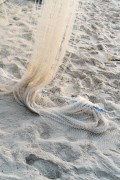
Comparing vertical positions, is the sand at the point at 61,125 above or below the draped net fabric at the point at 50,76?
below

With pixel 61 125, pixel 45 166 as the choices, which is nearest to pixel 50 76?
pixel 61 125

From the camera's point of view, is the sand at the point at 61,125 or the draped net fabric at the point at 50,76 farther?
the draped net fabric at the point at 50,76

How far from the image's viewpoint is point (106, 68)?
3.32 metres

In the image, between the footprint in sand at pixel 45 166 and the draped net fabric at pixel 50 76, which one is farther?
the draped net fabric at pixel 50 76

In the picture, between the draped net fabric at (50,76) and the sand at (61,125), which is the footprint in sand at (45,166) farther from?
the draped net fabric at (50,76)

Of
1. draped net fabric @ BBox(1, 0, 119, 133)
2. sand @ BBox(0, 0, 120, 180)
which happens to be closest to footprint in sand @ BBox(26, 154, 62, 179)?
sand @ BBox(0, 0, 120, 180)

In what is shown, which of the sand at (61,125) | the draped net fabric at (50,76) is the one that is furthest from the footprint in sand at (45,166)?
the draped net fabric at (50,76)

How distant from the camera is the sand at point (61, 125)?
6.74 feet

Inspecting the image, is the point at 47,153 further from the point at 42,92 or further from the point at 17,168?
the point at 42,92

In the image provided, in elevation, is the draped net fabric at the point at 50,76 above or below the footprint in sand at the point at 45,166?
above

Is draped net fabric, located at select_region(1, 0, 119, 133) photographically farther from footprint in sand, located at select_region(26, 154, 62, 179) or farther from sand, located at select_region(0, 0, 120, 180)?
footprint in sand, located at select_region(26, 154, 62, 179)

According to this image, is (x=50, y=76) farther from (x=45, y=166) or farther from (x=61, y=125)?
(x=45, y=166)

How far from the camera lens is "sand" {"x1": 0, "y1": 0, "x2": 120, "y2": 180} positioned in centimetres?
205

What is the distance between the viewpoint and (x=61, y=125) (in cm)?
244
